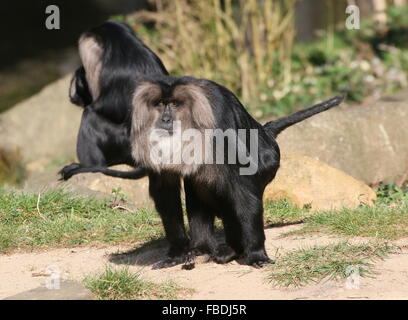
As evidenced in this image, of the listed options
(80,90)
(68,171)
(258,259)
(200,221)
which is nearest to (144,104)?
(200,221)

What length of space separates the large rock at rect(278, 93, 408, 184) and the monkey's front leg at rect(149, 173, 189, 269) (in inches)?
99.0

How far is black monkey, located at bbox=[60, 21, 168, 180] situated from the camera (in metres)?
7.69

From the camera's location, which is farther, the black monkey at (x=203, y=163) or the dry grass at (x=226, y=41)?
the dry grass at (x=226, y=41)

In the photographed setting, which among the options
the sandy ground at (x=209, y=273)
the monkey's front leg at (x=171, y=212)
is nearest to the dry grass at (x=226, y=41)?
the sandy ground at (x=209, y=273)

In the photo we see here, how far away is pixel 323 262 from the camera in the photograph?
15.5ft

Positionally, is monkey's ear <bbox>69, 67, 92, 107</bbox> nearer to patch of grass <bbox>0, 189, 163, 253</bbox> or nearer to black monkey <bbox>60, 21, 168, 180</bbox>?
black monkey <bbox>60, 21, 168, 180</bbox>

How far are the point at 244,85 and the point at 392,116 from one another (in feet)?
11.5

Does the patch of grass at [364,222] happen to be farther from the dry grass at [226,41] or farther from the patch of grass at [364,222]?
the dry grass at [226,41]

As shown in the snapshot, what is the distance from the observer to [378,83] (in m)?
11.3

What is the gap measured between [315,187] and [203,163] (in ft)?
6.86

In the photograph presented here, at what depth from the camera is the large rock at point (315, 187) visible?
6504 mm

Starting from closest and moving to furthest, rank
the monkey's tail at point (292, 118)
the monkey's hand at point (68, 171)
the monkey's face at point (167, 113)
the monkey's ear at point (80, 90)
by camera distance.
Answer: the monkey's face at point (167, 113), the monkey's tail at point (292, 118), the monkey's hand at point (68, 171), the monkey's ear at point (80, 90)

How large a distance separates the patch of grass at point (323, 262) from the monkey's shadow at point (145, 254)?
0.45m

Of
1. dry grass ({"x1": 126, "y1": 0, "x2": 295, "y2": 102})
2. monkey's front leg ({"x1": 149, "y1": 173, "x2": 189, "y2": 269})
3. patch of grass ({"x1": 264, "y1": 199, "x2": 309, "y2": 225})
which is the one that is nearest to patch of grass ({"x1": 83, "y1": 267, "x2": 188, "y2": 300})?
monkey's front leg ({"x1": 149, "y1": 173, "x2": 189, "y2": 269})
